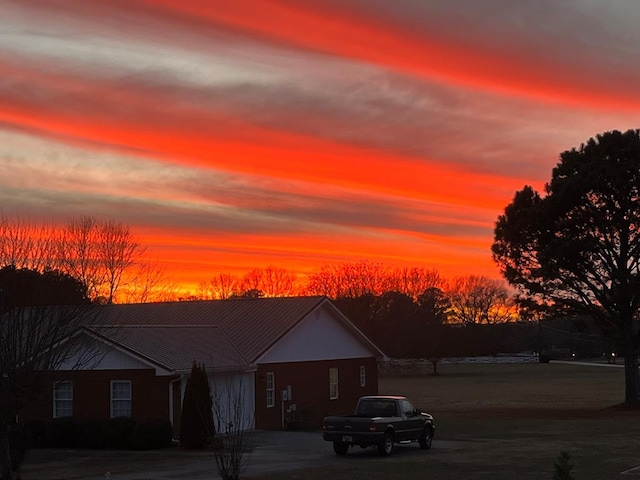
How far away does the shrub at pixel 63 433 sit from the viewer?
1321 inches

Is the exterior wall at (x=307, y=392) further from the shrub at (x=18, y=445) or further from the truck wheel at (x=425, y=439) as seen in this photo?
the shrub at (x=18, y=445)

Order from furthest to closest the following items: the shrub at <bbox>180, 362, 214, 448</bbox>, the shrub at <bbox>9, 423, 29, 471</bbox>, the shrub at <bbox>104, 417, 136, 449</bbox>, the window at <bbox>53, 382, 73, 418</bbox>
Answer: the window at <bbox>53, 382, 73, 418</bbox>
the shrub at <bbox>104, 417, 136, 449</bbox>
the shrub at <bbox>180, 362, 214, 448</bbox>
the shrub at <bbox>9, 423, 29, 471</bbox>

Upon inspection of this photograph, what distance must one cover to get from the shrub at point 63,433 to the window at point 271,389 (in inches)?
347

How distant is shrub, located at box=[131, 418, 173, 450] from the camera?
105 feet

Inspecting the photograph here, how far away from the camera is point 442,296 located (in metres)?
131

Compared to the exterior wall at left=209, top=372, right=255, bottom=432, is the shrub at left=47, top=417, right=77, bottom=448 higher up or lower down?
lower down

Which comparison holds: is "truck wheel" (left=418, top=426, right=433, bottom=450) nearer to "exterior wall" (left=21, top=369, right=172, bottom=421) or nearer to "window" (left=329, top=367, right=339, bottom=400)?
"exterior wall" (left=21, top=369, right=172, bottom=421)

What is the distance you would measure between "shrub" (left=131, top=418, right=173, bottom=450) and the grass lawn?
7146 millimetres

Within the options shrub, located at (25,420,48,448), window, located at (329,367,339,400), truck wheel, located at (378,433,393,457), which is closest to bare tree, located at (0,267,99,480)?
truck wheel, located at (378,433,393,457)

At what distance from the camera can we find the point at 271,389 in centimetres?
3984

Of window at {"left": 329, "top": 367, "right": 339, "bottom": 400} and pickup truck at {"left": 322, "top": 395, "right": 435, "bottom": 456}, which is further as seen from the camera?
window at {"left": 329, "top": 367, "right": 339, "bottom": 400}

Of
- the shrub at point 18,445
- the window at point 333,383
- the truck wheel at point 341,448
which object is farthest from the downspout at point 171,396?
the window at point 333,383

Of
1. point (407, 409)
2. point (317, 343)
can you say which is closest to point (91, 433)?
point (407, 409)

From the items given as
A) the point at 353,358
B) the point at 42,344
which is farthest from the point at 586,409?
the point at 42,344
